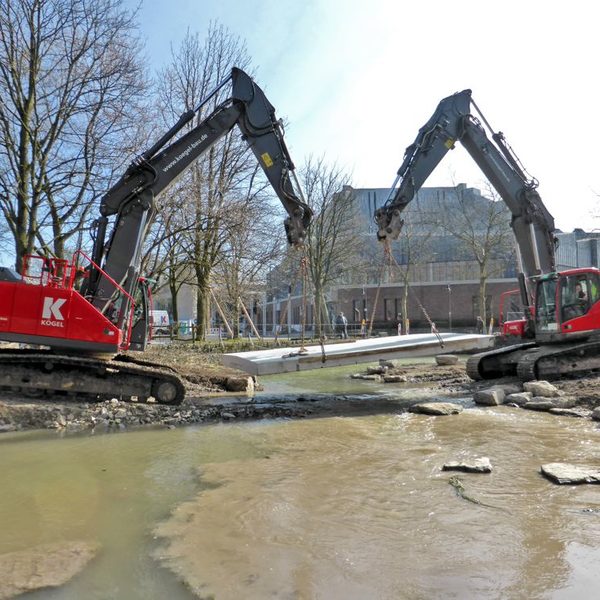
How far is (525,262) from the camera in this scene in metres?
14.0

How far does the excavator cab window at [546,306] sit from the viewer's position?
12656 mm

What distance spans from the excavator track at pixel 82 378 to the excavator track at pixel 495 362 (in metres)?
7.86

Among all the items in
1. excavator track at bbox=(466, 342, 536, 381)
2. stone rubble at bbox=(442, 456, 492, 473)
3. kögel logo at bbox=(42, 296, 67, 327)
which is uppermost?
kögel logo at bbox=(42, 296, 67, 327)

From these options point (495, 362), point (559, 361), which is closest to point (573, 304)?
point (559, 361)

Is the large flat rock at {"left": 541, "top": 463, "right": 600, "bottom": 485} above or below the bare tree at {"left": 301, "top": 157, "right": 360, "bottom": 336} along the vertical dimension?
below

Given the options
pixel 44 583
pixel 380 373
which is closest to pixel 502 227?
pixel 380 373

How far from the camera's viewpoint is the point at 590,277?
1259 cm

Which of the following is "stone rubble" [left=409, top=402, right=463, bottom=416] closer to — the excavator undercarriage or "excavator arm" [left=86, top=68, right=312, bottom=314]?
the excavator undercarriage

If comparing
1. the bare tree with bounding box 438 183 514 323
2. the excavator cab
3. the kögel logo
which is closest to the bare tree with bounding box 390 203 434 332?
the bare tree with bounding box 438 183 514 323

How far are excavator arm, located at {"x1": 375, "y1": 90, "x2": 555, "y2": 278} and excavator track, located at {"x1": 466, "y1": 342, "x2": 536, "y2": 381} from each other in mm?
2078

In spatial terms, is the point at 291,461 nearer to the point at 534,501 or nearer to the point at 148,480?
the point at 148,480

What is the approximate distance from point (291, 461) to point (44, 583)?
3450 millimetres

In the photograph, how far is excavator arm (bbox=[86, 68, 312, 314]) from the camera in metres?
10.4

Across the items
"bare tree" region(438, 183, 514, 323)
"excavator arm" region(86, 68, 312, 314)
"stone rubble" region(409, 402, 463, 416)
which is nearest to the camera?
"stone rubble" region(409, 402, 463, 416)
